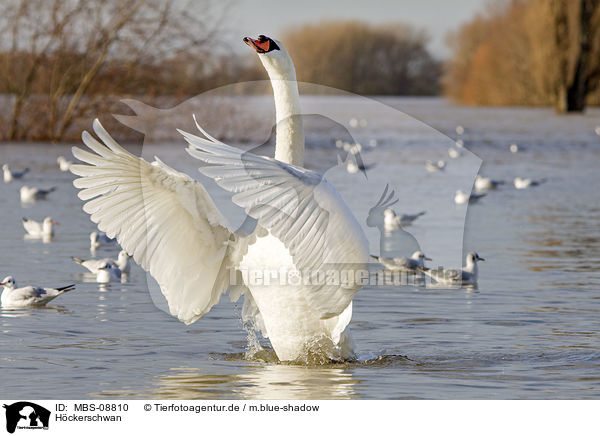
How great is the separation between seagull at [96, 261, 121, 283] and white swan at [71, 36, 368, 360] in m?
3.70

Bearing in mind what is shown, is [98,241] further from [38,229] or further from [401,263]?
[401,263]

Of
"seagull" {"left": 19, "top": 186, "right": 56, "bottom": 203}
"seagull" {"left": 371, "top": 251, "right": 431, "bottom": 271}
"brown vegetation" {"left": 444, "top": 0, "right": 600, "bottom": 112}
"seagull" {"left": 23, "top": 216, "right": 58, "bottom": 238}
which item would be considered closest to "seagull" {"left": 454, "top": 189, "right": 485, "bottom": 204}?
"seagull" {"left": 371, "top": 251, "right": 431, "bottom": 271}

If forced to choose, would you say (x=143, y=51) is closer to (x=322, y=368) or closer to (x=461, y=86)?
(x=322, y=368)

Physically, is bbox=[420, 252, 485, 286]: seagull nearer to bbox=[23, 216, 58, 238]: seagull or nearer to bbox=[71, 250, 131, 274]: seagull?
bbox=[71, 250, 131, 274]: seagull

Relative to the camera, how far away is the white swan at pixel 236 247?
648cm

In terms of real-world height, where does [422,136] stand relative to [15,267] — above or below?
above

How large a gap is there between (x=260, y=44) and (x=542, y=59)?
46310 mm

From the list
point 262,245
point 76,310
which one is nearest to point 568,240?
point 76,310

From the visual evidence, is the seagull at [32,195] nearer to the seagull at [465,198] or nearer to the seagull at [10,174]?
the seagull at [10,174]

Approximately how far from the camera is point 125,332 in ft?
28.4

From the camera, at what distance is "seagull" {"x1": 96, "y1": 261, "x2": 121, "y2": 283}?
1116 cm

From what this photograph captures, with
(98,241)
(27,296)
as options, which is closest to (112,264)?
(27,296)

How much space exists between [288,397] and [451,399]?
1.01 meters
